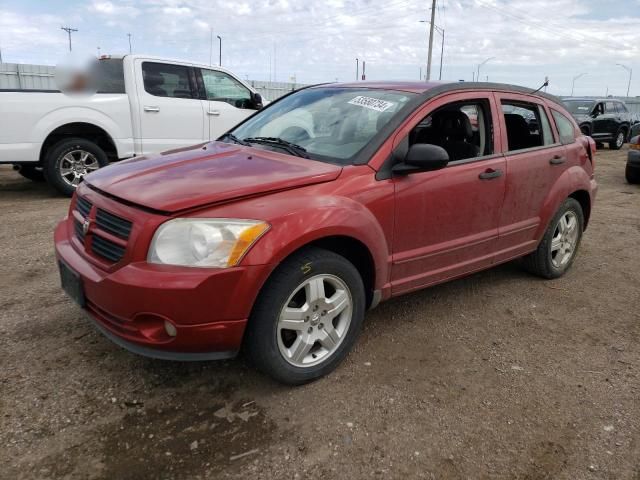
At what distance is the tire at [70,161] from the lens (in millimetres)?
7004

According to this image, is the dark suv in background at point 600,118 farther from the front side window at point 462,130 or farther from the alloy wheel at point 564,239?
the front side window at point 462,130

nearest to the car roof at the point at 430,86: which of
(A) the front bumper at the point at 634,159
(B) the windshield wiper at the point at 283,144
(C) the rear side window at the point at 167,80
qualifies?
(B) the windshield wiper at the point at 283,144

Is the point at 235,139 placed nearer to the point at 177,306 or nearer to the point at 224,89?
the point at 177,306

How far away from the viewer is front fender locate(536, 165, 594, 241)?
4289 mm

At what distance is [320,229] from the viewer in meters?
2.70

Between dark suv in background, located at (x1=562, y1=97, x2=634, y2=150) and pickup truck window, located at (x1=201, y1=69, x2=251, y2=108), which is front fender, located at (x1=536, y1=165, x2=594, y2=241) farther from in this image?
dark suv in background, located at (x1=562, y1=97, x2=634, y2=150)

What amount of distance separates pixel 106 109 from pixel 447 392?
248 inches

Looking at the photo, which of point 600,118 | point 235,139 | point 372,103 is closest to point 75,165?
point 235,139

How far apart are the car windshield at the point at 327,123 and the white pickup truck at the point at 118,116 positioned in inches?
158

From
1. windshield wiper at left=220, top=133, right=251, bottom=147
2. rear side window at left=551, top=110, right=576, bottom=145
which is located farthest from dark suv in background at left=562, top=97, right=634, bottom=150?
windshield wiper at left=220, top=133, right=251, bottom=147

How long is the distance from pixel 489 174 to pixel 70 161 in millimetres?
5778

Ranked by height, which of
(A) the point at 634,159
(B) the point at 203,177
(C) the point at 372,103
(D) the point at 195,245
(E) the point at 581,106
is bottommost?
(A) the point at 634,159

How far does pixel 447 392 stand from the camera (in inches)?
113

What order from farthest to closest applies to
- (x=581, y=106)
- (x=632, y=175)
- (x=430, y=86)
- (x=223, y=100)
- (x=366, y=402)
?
(x=581, y=106) < (x=632, y=175) < (x=223, y=100) < (x=430, y=86) < (x=366, y=402)
